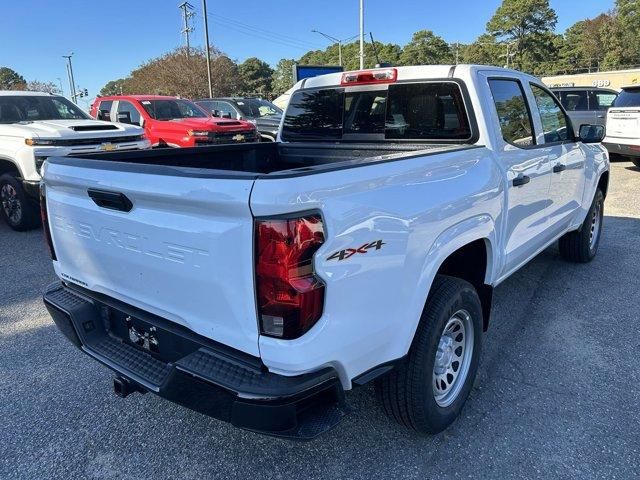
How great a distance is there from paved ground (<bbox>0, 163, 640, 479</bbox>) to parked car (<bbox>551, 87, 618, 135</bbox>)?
11.9 m

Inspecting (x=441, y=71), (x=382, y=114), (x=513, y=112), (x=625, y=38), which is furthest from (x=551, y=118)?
(x=625, y=38)

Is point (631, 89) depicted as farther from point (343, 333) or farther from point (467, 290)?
A: point (343, 333)

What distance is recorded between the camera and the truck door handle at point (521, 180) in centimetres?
317

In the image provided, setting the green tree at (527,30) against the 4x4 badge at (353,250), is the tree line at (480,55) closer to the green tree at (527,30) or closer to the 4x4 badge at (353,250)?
the green tree at (527,30)

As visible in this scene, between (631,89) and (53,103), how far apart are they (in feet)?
38.7

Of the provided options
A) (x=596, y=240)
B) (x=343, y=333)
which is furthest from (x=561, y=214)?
(x=343, y=333)

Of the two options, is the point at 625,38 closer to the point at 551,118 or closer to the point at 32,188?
the point at 551,118

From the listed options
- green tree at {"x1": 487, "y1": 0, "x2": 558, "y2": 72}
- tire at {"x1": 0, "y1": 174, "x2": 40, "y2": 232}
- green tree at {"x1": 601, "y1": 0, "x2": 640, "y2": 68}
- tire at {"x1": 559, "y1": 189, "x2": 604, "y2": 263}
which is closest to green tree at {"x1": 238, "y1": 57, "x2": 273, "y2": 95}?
green tree at {"x1": 487, "y1": 0, "x2": 558, "y2": 72}

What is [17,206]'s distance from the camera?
703 centimetres

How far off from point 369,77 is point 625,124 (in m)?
9.22

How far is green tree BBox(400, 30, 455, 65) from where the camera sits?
275 ft

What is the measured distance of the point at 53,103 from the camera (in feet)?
27.7

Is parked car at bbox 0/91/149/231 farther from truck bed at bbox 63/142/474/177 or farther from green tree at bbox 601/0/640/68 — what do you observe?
green tree at bbox 601/0/640/68

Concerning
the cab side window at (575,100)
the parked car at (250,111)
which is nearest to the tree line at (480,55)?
the parked car at (250,111)
